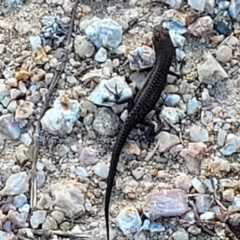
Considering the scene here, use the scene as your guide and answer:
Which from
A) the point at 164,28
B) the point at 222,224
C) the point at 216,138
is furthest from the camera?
the point at 164,28

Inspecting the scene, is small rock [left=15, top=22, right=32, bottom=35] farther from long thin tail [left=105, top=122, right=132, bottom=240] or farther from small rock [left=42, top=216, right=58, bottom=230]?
small rock [left=42, top=216, right=58, bottom=230]

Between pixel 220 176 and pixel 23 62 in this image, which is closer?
pixel 220 176

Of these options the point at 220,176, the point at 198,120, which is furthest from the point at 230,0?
the point at 220,176

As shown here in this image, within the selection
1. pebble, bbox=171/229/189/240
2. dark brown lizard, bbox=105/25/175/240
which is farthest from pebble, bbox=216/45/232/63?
pebble, bbox=171/229/189/240

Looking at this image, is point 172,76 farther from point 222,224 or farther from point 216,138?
point 222,224

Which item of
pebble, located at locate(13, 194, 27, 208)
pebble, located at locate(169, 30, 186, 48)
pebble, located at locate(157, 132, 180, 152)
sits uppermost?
pebble, located at locate(169, 30, 186, 48)
